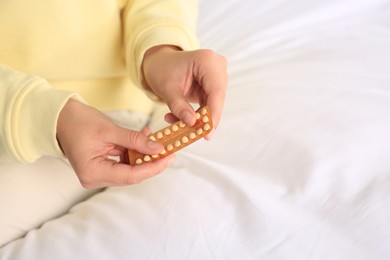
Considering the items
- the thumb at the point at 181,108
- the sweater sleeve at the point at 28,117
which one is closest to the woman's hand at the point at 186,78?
the thumb at the point at 181,108

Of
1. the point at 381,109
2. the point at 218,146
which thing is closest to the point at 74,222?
the point at 218,146

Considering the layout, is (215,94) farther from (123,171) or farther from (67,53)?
(67,53)

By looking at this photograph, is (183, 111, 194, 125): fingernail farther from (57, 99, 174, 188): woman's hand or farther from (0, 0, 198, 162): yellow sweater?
(0, 0, 198, 162): yellow sweater

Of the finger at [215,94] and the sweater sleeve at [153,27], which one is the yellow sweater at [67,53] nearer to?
the sweater sleeve at [153,27]

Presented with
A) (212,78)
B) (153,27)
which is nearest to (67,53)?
(153,27)

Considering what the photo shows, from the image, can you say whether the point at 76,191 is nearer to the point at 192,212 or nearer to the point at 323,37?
the point at 192,212

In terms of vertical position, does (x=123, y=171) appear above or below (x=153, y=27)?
below

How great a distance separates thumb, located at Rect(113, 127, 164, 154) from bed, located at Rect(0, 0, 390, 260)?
0.09 metres

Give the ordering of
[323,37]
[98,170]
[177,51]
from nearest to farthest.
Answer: [98,170]
[177,51]
[323,37]

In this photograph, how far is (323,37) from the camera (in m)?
0.77

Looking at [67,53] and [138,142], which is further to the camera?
[67,53]

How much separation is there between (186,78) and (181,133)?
0.10 meters

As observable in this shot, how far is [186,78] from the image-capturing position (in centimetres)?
52

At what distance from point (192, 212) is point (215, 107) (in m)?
0.12
